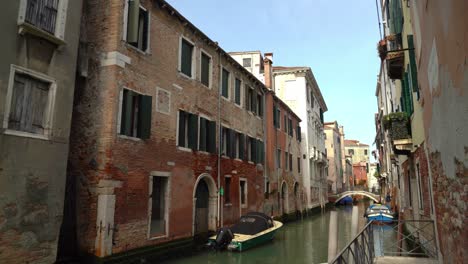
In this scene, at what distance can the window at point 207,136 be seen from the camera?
528 inches

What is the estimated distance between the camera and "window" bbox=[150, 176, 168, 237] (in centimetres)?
1091

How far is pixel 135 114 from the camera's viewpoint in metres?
10.5

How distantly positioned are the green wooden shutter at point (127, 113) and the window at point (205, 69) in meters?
4.21

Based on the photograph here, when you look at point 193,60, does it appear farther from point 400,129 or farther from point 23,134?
point 400,129

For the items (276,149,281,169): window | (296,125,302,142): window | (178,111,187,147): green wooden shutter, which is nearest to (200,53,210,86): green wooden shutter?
(178,111,187,147): green wooden shutter

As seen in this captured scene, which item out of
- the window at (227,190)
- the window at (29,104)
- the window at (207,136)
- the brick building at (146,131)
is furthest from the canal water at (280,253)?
the window at (29,104)

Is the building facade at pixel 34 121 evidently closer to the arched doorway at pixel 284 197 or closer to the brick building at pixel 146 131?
the brick building at pixel 146 131

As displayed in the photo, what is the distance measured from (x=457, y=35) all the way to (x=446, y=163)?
2060 mm

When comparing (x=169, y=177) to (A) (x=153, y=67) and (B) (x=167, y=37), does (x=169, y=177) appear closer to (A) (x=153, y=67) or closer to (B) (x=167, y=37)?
(A) (x=153, y=67)

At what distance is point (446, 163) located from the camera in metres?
4.82

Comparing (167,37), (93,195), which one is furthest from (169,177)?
(167,37)

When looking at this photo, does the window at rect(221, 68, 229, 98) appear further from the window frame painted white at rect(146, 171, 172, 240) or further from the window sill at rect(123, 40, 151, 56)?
the window frame painted white at rect(146, 171, 172, 240)

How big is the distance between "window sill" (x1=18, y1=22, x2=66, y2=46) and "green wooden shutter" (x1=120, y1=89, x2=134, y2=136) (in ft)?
7.91

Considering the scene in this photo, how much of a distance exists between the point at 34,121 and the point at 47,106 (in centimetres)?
45
